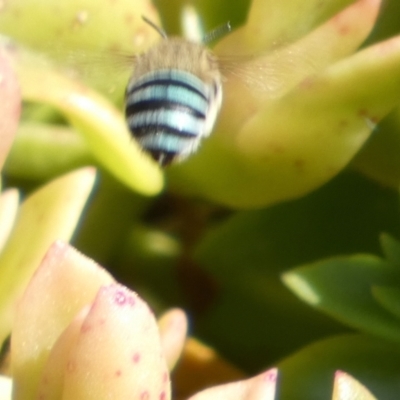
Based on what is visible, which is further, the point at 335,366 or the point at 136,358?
the point at 335,366

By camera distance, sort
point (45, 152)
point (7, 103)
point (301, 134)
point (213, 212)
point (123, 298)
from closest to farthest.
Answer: point (123, 298)
point (7, 103)
point (301, 134)
point (45, 152)
point (213, 212)

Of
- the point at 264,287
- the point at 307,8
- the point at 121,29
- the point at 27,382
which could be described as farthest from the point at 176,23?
the point at 27,382

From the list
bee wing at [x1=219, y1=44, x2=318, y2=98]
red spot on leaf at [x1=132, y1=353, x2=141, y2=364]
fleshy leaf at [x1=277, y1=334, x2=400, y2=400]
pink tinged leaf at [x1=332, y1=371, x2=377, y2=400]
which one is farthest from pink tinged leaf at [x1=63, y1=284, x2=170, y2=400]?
bee wing at [x1=219, y1=44, x2=318, y2=98]

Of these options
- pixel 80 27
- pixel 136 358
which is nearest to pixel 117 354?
pixel 136 358

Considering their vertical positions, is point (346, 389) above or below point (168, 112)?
below

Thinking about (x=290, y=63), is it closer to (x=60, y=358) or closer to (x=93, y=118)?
(x=93, y=118)

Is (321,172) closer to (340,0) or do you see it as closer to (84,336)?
(340,0)

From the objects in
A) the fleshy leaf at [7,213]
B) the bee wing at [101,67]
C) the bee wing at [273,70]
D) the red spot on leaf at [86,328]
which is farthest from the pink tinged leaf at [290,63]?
the red spot on leaf at [86,328]
